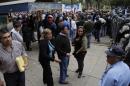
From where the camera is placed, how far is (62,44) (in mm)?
9680

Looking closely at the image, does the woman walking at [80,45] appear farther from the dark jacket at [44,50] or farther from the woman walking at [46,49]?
the dark jacket at [44,50]

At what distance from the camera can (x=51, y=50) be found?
8.89 metres

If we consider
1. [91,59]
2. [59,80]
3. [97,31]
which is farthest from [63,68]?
[97,31]

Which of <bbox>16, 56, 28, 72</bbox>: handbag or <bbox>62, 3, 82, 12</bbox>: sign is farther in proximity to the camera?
<bbox>62, 3, 82, 12</bbox>: sign

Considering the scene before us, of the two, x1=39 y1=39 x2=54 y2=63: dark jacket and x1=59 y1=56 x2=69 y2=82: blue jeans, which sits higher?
x1=39 y1=39 x2=54 y2=63: dark jacket

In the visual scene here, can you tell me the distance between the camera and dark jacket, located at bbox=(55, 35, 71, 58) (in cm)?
964

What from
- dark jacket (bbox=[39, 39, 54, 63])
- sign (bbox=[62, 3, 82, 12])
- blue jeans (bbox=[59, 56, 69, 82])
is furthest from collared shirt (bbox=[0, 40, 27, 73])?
sign (bbox=[62, 3, 82, 12])

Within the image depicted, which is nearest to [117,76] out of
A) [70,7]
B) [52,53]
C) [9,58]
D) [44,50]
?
[9,58]

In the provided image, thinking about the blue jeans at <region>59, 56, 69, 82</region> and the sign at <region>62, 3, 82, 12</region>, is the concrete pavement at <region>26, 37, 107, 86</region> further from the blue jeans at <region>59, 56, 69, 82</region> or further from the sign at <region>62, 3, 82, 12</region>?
the sign at <region>62, 3, 82, 12</region>

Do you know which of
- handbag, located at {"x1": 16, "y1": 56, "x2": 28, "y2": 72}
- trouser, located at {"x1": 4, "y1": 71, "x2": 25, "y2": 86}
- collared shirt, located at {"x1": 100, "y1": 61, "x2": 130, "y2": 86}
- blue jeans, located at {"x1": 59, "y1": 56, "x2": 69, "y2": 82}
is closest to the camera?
collared shirt, located at {"x1": 100, "y1": 61, "x2": 130, "y2": 86}

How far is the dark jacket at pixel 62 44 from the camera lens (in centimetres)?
964

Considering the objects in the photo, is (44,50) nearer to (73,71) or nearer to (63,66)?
(63,66)

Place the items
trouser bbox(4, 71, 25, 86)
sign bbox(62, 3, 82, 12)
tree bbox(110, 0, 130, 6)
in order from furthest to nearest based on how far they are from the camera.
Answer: tree bbox(110, 0, 130, 6) < sign bbox(62, 3, 82, 12) < trouser bbox(4, 71, 25, 86)

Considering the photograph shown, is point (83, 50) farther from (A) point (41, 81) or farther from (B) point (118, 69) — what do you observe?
(B) point (118, 69)
